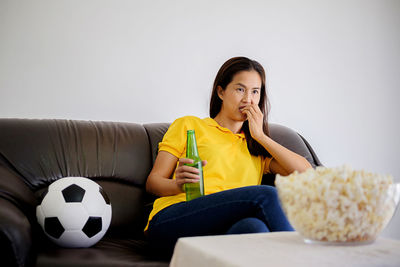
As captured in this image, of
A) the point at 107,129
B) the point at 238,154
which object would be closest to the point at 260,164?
the point at 238,154

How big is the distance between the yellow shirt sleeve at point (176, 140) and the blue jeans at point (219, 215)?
32 centimetres

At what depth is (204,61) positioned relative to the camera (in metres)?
2.62

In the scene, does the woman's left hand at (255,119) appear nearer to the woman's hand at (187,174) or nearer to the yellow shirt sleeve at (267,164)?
the yellow shirt sleeve at (267,164)

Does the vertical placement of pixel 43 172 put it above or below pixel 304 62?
below

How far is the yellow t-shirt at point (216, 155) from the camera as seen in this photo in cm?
175

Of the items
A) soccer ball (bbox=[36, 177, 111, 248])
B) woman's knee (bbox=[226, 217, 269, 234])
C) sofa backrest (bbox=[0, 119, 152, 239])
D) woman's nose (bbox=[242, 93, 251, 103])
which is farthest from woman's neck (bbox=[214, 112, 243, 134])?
woman's knee (bbox=[226, 217, 269, 234])

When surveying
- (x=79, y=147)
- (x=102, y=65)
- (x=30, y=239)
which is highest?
(x=102, y=65)

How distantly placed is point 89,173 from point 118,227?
0.27 m

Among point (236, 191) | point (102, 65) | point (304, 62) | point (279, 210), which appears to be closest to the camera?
point (279, 210)

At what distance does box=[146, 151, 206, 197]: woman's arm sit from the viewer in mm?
1536

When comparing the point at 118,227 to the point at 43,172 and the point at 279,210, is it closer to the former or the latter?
the point at 43,172

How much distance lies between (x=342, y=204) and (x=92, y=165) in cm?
139

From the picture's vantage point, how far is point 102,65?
7.85 feet

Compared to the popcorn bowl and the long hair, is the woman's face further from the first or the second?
the popcorn bowl
